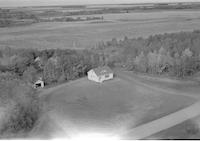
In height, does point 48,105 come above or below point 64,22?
below

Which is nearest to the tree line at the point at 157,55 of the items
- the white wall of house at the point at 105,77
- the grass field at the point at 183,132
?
the white wall of house at the point at 105,77

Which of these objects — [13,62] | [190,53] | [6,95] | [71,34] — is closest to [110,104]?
[6,95]

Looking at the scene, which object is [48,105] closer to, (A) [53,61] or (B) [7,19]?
(A) [53,61]

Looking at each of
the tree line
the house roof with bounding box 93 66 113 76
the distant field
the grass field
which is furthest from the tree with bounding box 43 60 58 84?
the grass field

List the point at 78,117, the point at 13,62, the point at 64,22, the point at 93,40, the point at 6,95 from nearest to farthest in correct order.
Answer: the point at 6,95 < the point at 78,117 < the point at 13,62 < the point at 93,40 < the point at 64,22

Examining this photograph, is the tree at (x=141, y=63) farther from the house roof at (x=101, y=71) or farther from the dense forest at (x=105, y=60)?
the house roof at (x=101, y=71)

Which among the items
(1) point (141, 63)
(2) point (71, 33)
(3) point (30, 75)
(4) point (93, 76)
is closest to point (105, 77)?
(4) point (93, 76)

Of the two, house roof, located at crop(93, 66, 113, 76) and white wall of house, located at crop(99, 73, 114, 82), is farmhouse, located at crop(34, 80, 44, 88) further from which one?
white wall of house, located at crop(99, 73, 114, 82)
